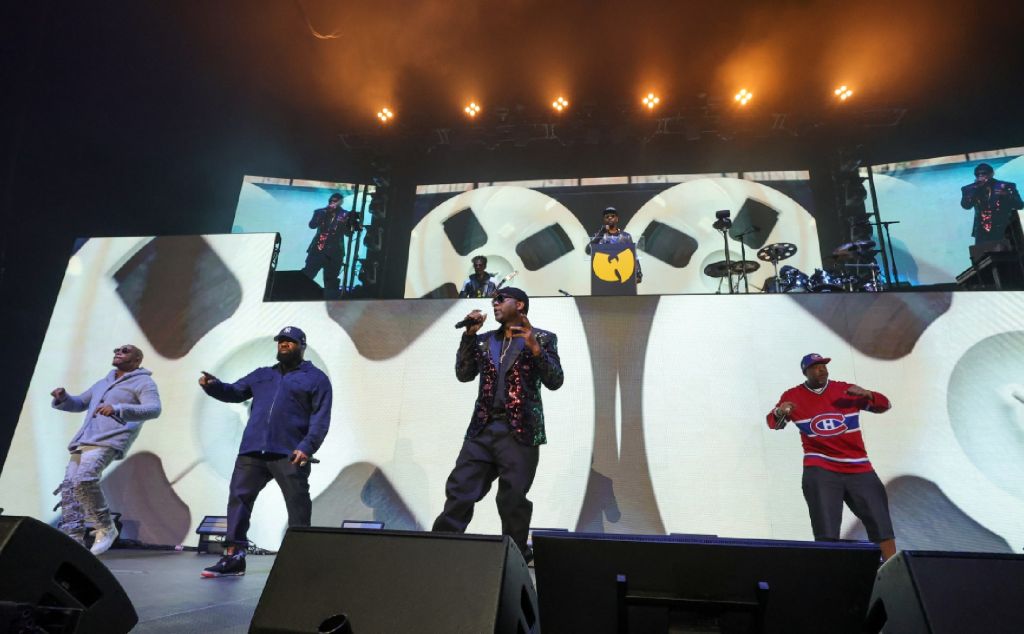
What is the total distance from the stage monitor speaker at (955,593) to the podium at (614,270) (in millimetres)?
4864

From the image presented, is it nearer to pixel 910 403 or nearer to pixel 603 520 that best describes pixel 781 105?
pixel 910 403

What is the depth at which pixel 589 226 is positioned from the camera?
952 centimetres

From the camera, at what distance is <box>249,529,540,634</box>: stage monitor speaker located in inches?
49.4

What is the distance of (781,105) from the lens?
328 inches

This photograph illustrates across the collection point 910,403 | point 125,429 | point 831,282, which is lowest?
point 125,429

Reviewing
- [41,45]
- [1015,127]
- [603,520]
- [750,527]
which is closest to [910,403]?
[750,527]

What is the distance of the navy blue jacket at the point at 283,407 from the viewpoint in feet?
12.0

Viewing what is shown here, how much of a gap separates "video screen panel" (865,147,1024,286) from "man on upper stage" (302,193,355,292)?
836 cm

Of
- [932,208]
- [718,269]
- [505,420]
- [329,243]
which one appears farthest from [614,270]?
[932,208]

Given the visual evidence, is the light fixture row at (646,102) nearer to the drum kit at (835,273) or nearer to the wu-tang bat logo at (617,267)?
the drum kit at (835,273)

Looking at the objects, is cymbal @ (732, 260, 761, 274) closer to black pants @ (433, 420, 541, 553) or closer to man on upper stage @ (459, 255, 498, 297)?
man on upper stage @ (459, 255, 498, 297)

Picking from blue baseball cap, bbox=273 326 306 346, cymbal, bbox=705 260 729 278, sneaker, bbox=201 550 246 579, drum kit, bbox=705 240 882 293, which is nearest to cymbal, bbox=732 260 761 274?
drum kit, bbox=705 240 882 293

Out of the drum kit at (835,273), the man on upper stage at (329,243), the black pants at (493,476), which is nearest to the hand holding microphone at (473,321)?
the black pants at (493,476)

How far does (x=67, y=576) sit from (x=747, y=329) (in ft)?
14.8
